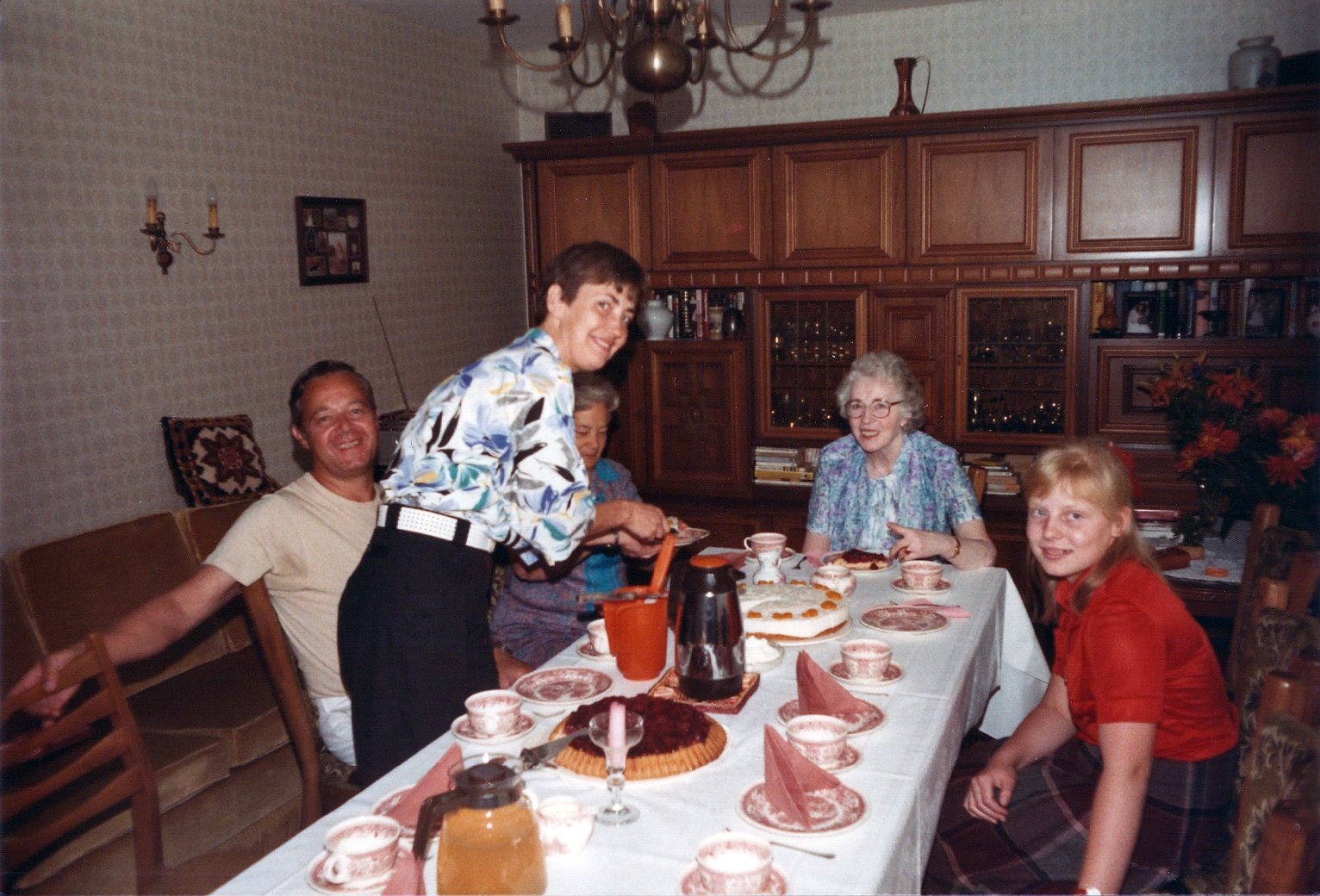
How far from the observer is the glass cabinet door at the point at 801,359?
4.43 metres

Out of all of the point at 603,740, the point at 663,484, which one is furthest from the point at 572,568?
the point at 663,484

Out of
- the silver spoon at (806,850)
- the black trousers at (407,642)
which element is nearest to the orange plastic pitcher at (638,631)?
the black trousers at (407,642)

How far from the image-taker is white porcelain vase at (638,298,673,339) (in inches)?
184

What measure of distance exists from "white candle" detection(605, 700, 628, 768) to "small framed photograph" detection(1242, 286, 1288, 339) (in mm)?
3703

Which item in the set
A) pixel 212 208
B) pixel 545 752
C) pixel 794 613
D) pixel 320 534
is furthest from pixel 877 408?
pixel 212 208

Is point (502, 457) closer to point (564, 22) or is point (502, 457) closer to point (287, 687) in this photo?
point (287, 687)

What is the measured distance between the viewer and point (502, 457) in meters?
1.84

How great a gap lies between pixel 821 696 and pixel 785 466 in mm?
3044

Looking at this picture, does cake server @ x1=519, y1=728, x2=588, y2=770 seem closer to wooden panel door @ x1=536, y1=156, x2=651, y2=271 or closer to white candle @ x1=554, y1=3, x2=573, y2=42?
white candle @ x1=554, y1=3, x2=573, y2=42

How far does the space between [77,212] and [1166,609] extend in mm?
3177

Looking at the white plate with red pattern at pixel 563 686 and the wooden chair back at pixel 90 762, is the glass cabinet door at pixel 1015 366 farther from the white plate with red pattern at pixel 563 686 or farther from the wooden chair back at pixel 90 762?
the wooden chair back at pixel 90 762

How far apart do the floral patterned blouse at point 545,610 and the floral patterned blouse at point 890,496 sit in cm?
71

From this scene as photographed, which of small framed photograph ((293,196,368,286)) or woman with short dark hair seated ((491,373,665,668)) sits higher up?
small framed photograph ((293,196,368,286))

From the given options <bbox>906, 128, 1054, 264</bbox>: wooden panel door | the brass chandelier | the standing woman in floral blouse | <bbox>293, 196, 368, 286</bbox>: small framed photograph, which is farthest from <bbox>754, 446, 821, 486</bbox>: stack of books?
the standing woman in floral blouse
